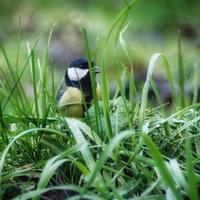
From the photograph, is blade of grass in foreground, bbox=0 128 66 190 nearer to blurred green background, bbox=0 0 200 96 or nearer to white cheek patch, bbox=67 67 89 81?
white cheek patch, bbox=67 67 89 81

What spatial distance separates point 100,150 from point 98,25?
3.55 metres

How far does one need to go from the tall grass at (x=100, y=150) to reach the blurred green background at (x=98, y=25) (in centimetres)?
311

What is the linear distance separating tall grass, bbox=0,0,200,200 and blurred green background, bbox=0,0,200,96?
3.11 metres

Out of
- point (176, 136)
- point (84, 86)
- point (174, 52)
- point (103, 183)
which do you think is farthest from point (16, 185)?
point (174, 52)

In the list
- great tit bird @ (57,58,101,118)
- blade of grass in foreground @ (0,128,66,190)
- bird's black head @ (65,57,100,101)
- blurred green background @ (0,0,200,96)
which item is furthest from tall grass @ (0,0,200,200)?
blurred green background @ (0,0,200,96)

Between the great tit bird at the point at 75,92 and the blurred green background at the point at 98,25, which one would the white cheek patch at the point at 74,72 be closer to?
the great tit bird at the point at 75,92

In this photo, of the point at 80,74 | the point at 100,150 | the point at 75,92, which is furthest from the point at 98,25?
the point at 100,150

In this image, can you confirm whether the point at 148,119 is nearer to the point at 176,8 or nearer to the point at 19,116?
the point at 19,116

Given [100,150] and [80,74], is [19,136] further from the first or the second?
[80,74]

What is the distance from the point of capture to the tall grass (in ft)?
4.33

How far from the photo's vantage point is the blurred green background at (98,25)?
16.2 feet

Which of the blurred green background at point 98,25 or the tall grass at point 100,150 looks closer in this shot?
the tall grass at point 100,150

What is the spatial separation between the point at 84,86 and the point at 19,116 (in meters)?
0.66

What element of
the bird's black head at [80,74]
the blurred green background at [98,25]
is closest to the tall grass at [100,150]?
the bird's black head at [80,74]
